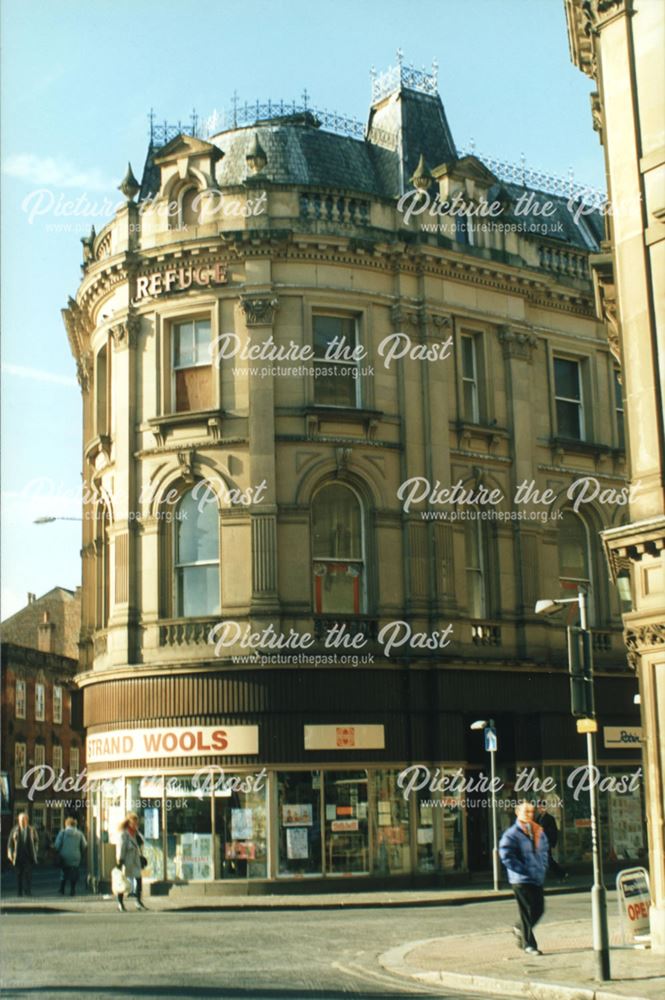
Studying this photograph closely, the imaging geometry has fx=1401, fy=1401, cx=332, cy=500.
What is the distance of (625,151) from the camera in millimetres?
20219

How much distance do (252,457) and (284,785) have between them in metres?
7.21

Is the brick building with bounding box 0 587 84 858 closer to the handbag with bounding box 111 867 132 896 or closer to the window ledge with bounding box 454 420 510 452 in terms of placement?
the window ledge with bounding box 454 420 510 452

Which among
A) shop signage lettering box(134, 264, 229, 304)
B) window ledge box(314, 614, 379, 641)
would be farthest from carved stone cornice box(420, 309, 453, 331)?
window ledge box(314, 614, 379, 641)

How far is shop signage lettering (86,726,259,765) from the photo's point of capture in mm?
29922

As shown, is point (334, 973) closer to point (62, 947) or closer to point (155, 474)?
point (62, 947)

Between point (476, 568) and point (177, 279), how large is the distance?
9.91 metres

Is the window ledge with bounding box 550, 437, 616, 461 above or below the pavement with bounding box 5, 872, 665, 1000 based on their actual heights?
above

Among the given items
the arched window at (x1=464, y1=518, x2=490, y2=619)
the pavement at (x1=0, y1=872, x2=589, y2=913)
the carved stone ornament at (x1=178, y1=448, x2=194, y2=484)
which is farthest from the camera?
the arched window at (x1=464, y1=518, x2=490, y2=619)

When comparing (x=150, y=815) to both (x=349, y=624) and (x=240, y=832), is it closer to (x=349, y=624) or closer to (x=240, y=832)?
(x=240, y=832)

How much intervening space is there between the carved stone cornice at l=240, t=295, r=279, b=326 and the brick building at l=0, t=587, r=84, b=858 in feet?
91.4

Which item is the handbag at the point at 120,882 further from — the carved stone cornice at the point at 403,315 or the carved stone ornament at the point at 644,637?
the carved stone cornice at the point at 403,315

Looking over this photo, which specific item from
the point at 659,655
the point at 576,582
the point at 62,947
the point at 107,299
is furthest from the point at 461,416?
the point at 62,947

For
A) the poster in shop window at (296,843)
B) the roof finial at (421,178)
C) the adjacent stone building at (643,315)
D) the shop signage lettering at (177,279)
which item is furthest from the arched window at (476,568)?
the adjacent stone building at (643,315)

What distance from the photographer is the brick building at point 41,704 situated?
59594 mm
